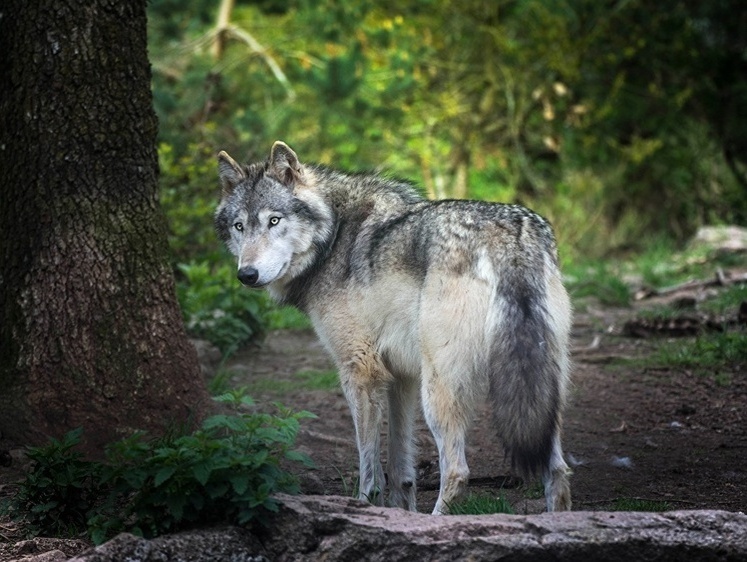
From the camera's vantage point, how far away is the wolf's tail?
382cm

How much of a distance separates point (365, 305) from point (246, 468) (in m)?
1.45

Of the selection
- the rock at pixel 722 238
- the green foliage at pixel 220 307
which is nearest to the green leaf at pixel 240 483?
the green foliage at pixel 220 307

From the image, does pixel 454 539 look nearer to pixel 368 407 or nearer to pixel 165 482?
pixel 165 482

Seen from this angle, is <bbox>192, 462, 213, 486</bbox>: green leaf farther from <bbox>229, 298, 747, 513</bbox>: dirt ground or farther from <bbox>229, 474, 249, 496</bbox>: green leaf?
<bbox>229, 298, 747, 513</bbox>: dirt ground

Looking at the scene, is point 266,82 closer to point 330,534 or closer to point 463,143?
point 463,143

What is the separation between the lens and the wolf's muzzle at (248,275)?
4.86 metres

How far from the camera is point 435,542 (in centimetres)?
327

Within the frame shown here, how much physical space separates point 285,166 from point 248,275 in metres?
0.73

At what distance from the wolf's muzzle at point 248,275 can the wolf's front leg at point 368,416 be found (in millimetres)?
700

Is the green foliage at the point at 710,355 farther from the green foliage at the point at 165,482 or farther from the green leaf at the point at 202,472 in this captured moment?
the green leaf at the point at 202,472

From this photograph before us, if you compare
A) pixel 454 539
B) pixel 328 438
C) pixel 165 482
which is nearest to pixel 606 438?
pixel 328 438

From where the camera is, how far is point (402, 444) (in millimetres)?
4863

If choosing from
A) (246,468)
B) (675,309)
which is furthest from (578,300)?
(246,468)

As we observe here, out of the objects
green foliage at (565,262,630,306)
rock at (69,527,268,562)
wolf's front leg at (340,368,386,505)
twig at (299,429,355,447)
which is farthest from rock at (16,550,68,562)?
green foliage at (565,262,630,306)
